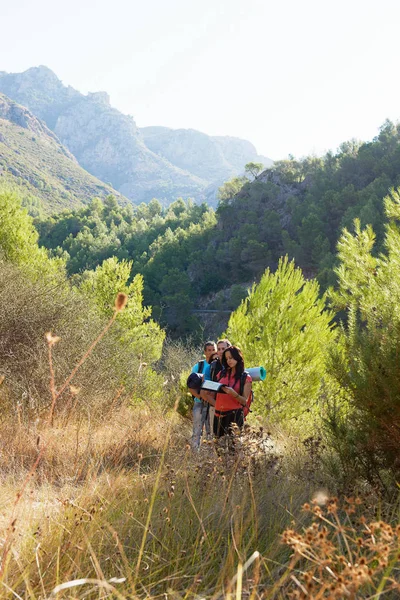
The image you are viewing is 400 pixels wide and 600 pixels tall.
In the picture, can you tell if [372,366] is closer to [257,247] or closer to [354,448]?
[354,448]

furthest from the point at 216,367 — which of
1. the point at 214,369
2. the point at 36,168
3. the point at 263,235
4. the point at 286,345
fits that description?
the point at 36,168

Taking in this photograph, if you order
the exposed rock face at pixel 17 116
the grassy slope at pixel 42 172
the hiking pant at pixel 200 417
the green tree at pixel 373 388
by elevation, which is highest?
the exposed rock face at pixel 17 116

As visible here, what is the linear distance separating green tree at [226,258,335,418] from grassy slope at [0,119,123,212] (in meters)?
93.6

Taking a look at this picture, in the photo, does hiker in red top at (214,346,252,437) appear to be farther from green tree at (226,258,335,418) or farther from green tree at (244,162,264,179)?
green tree at (244,162,264,179)

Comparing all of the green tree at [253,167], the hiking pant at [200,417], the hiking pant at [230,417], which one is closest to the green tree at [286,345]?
the hiking pant at [200,417]

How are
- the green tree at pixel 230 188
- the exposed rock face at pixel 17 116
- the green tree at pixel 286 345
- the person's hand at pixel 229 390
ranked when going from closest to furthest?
the person's hand at pixel 229 390 < the green tree at pixel 286 345 < the green tree at pixel 230 188 < the exposed rock face at pixel 17 116

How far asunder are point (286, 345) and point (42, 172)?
125 m

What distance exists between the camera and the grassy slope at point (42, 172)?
109625 millimetres

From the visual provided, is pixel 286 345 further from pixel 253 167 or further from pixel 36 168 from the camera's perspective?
pixel 36 168

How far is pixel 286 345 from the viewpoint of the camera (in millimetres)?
9891

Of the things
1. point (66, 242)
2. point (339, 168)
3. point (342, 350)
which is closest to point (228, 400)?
point (342, 350)

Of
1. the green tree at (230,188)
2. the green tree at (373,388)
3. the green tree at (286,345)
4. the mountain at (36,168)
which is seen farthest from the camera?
the mountain at (36,168)

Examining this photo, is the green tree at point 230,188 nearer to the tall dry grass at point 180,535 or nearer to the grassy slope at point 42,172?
the grassy slope at point 42,172

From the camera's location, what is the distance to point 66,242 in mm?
72438
